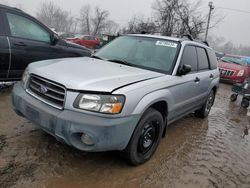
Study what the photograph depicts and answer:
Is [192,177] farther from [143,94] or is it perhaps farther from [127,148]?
[143,94]

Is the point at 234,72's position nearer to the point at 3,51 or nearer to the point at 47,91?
the point at 3,51

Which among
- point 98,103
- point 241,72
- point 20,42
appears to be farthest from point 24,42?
point 241,72

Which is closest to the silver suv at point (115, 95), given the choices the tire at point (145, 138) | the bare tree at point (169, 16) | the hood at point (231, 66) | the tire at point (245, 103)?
the tire at point (145, 138)

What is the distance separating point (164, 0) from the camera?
24078 mm

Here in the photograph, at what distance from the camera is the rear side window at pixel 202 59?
502cm

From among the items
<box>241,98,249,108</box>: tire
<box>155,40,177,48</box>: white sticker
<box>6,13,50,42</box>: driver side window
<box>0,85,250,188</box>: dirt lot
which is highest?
<box>155,40,177,48</box>: white sticker

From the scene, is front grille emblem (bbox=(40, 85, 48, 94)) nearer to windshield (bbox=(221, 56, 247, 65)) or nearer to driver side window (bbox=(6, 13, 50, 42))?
driver side window (bbox=(6, 13, 50, 42))

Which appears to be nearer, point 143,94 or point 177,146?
point 143,94

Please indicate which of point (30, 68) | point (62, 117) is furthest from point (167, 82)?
point (30, 68)

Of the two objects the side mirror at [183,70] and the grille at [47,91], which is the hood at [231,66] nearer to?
the side mirror at [183,70]

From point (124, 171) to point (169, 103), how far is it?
115 cm

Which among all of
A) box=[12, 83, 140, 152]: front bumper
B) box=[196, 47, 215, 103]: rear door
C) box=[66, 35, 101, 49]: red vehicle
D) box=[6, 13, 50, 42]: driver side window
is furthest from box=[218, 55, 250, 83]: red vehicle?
box=[66, 35, 101, 49]: red vehicle

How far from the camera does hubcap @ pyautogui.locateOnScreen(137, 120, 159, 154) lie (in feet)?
10.8

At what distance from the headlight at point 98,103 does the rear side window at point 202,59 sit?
2798 millimetres
